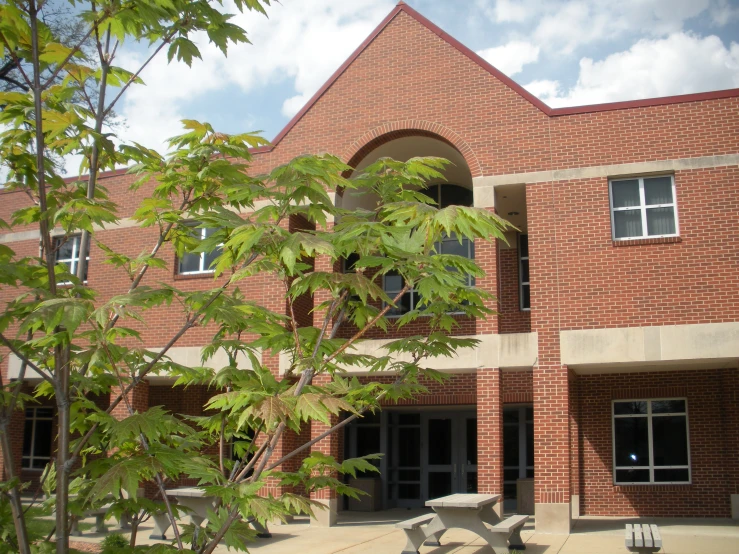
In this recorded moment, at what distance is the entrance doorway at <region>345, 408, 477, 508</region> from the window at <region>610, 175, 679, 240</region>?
6.92 m

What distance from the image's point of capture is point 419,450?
65.9 ft

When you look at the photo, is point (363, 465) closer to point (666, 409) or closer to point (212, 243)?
point (212, 243)

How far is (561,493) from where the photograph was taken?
1384 centimetres

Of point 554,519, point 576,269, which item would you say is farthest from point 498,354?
point 554,519

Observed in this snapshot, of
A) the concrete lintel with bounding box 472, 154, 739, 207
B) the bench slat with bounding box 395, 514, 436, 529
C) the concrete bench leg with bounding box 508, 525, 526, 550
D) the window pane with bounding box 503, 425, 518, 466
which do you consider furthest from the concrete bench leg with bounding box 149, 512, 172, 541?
the window pane with bounding box 503, 425, 518, 466

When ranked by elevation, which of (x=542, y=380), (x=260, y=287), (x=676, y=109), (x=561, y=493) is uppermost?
(x=676, y=109)

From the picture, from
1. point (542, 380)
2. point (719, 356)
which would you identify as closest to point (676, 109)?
point (719, 356)

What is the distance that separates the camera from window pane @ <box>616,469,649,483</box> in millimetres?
16969

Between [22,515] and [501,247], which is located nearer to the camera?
[22,515]

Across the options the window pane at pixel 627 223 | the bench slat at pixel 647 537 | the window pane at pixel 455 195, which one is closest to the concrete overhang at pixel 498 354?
the window pane at pixel 627 223

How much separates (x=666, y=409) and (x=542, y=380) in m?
4.25

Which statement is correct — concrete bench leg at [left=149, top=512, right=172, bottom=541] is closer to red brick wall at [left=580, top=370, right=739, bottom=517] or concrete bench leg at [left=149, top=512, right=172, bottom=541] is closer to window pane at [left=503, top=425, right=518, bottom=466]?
window pane at [left=503, top=425, right=518, bottom=466]

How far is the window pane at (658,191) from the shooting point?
576 inches

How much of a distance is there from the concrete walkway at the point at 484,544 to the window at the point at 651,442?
1.13 metres
